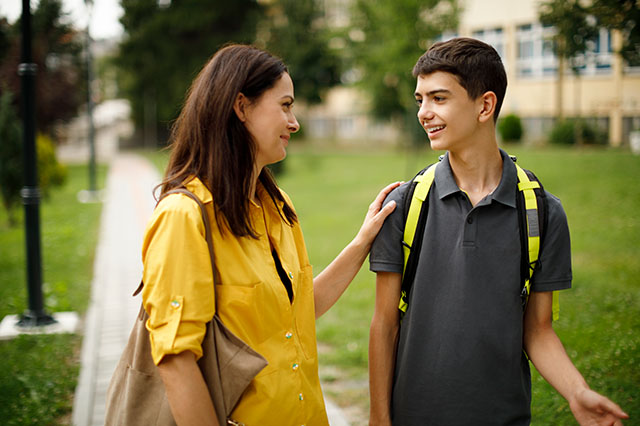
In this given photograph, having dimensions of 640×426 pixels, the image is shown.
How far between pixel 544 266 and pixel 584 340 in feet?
13.2

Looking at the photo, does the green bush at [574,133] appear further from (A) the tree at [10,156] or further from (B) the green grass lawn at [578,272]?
(A) the tree at [10,156]

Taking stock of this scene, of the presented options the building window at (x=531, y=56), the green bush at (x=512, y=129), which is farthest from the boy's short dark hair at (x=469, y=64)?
the building window at (x=531, y=56)

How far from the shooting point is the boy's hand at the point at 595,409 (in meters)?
2.01

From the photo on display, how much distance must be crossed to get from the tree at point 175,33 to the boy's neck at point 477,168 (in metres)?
36.8

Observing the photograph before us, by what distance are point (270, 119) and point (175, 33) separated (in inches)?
1546

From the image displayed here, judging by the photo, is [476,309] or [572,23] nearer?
[476,309]

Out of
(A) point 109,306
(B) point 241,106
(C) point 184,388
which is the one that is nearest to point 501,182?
(B) point 241,106

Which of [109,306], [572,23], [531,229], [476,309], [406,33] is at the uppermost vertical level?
[406,33]

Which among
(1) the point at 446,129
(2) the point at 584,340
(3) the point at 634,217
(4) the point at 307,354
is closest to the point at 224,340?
(4) the point at 307,354

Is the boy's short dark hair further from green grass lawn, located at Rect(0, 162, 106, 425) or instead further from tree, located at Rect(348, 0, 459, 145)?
tree, located at Rect(348, 0, 459, 145)

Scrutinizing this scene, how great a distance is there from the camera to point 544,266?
2.21m

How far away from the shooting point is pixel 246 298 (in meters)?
2.06

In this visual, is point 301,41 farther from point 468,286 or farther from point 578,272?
point 468,286

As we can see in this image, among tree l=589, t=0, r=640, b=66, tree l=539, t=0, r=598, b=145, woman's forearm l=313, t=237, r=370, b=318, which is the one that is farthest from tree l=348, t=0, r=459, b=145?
woman's forearm l=313, t=237, r=370, b=318
